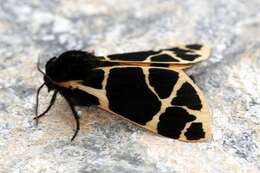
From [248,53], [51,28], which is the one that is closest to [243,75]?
[248,53]

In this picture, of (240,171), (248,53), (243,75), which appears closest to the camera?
(240,171)

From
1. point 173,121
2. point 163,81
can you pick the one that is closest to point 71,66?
point 163,81

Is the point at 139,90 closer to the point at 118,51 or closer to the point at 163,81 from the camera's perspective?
the point at 163,81

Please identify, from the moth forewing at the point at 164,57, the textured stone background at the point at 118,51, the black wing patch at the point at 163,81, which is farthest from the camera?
the moth forewing at the point at 164,57

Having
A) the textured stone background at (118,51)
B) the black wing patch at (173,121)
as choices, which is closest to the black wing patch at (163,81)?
the black wing patch at (173,121)

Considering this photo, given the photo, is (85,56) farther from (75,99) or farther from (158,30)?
(158,30)

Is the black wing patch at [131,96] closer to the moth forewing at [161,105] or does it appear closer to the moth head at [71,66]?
the moth forewing at [161,105]
